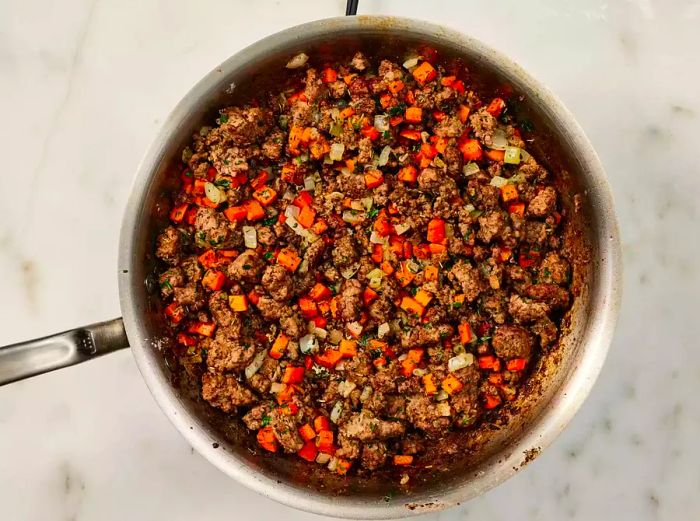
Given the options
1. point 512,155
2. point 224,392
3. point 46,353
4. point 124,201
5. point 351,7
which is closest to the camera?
point 46,353

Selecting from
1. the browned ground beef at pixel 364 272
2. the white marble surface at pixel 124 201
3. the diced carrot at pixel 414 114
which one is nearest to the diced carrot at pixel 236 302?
the browned ground beef at pixel 364 272

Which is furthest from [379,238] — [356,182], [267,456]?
[267,456]

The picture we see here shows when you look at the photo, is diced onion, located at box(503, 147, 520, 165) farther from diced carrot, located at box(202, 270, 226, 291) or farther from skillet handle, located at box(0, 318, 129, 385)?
skillet handle, located at box(0, 318, 129, 385)

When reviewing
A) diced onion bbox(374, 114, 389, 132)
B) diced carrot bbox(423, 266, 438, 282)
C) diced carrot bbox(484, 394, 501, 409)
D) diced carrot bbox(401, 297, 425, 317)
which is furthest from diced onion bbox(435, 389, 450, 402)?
diced onion bbox(374, 114, 389, 132)

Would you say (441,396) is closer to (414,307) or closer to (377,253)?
(414,307)

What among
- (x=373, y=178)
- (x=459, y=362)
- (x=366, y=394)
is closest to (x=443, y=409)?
(x=459, y=362)

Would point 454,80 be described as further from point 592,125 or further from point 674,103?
point 674,103
